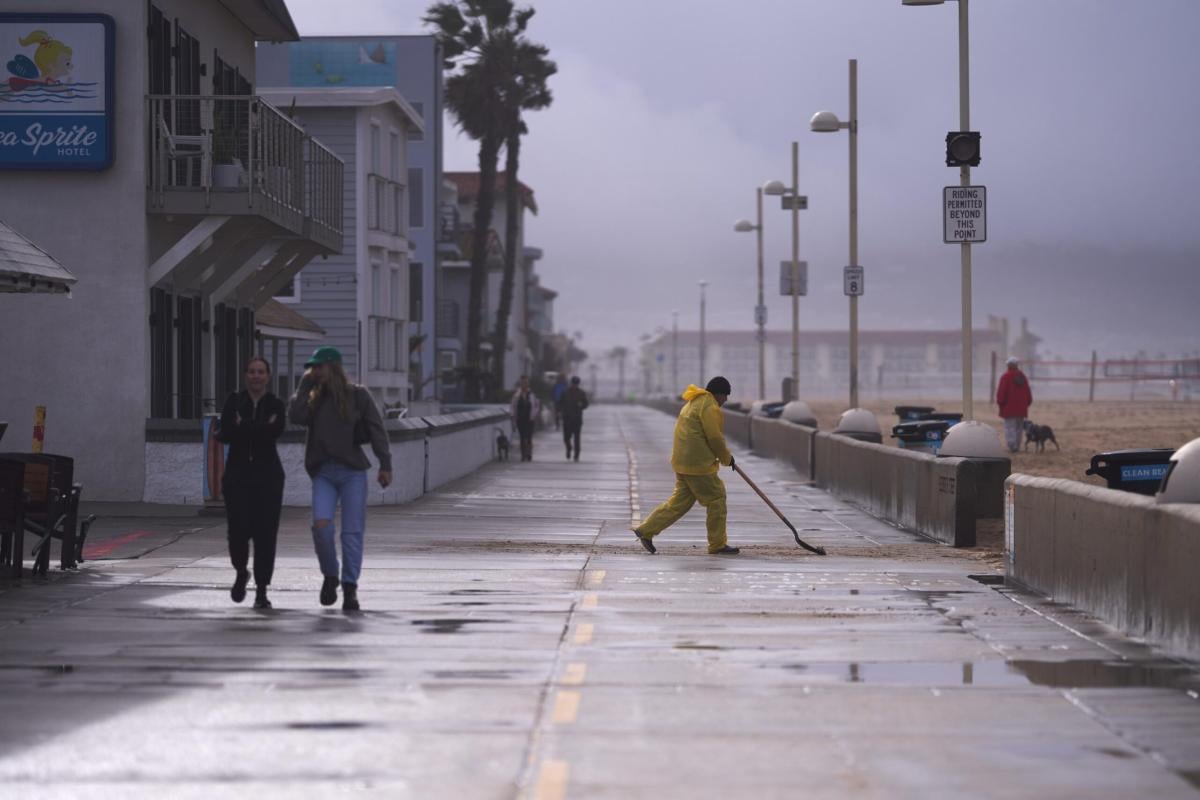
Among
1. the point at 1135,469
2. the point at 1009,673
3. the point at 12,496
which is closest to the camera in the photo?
the point at 1009,673

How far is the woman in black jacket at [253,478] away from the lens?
12.3 metres

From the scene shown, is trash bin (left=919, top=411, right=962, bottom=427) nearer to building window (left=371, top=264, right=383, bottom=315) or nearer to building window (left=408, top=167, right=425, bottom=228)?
building window (left=371, top=264, right=383, bottom=315)

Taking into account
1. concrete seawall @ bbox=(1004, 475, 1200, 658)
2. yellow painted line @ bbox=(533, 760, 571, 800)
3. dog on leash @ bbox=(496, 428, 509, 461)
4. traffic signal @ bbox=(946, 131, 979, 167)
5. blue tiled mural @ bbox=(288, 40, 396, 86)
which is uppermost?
blue tiled mural @ bbox=(288, 40, 396, 86)

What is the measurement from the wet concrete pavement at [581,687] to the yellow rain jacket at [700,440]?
1.48 m

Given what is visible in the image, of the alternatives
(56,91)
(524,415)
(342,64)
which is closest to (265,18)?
(56,91)

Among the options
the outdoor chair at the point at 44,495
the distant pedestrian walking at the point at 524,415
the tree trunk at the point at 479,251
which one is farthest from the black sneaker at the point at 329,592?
the tree trunk at the point at 479,251

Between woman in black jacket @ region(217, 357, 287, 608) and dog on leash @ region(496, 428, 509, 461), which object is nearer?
woman in black jacket @ region(217, 357, 287, 608)

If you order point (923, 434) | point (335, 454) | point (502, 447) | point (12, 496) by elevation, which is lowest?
point (502, 447)

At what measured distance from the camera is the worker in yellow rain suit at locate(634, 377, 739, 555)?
17.4m

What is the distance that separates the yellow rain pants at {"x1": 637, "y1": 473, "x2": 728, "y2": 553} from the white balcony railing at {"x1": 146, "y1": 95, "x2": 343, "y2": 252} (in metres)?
8.47

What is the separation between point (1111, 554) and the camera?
11508 mm

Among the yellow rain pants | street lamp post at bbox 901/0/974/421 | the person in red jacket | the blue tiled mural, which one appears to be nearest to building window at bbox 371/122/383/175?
the blue tiled mural

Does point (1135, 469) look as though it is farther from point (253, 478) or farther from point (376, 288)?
point (376, 288)

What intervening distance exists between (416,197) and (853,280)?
2487 centimetres
